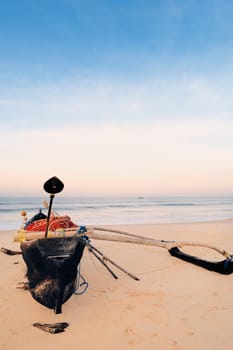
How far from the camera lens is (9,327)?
3768mm

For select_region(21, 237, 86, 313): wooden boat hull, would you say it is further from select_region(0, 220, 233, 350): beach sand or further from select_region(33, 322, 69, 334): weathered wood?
select_region(0, 220, 233, 350): beach sand

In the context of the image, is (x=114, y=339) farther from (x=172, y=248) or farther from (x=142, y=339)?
(x=172, y=248)

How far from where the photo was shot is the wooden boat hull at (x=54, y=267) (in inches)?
151

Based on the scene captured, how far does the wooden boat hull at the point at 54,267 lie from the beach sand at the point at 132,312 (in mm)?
354

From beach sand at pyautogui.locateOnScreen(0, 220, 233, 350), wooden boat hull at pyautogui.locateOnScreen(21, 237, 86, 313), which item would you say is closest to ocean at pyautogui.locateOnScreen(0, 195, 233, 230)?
beach sand at pyautogui.locateOnScreen(0, 220, 233, 350)

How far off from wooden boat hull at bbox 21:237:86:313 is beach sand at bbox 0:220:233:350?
0.35 m

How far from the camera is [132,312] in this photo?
4199 mm

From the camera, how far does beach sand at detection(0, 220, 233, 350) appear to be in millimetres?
3424

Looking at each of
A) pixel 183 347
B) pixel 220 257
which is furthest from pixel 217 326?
pixel 220 257

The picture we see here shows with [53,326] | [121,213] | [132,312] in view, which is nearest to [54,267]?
[53,326]

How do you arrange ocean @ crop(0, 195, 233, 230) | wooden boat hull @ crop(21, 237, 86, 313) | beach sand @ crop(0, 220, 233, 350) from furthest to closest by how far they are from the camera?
1. ocean @ crop(0, 195, 233, 230)
2. wooden boat hull @ crop(21, 237, 86, 313)
3. beach sand @ crop(0, 220, 233, 350)

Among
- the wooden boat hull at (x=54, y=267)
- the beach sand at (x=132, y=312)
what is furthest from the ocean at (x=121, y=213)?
the wooden boat hull at (x=54, y=267)

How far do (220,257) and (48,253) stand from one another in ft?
17.5

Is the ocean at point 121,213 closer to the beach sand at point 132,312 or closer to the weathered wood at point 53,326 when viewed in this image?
the beach sand at point 132,312
